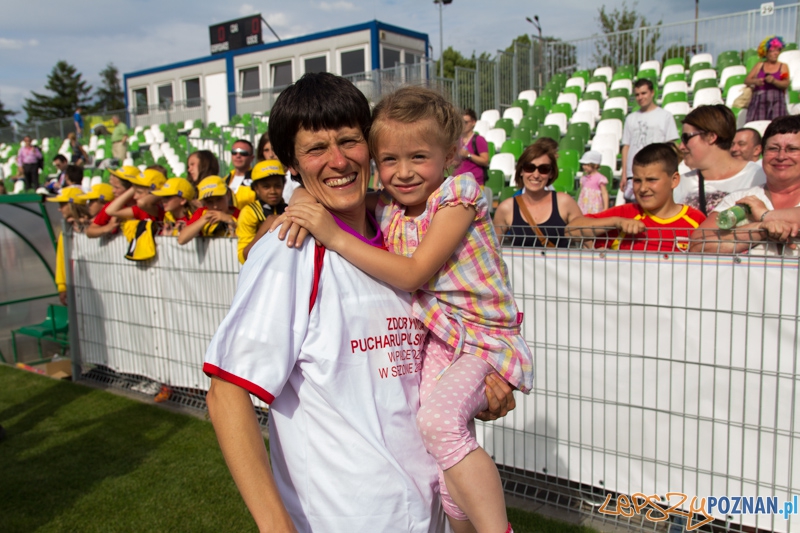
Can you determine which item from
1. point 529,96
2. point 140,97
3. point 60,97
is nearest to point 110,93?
point 60,97

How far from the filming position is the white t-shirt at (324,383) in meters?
1.38

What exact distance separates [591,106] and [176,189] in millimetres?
9740

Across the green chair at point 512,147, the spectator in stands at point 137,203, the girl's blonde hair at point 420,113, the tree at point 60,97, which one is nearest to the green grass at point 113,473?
the spectator in stands at point 137,203

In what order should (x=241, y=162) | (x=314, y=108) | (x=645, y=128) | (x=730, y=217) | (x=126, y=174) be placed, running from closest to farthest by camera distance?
(x=314, y=108)
(x=730, y=217)
(x=126, y=174)
(x=241, y=162)
(x=645, y=128)

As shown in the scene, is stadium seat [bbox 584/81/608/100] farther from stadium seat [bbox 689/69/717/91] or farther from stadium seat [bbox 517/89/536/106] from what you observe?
stadium seat [bbox 689/69/717/91]

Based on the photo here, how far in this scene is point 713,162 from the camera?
4410mm

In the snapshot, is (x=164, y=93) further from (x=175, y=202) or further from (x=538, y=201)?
(x=538, y=201)

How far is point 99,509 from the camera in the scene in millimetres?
3822

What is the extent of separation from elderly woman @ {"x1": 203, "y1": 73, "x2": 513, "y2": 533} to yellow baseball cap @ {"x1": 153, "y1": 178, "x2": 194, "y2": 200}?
4171 millimetres

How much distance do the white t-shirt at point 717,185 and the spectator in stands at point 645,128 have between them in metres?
2.38

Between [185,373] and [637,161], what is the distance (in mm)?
4386

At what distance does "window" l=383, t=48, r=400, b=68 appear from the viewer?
944 inches

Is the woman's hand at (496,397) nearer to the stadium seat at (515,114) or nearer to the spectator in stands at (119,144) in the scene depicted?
the stadium seat at (515,114)

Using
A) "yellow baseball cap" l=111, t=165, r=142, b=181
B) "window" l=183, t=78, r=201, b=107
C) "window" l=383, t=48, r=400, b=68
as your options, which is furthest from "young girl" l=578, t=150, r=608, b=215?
"window" l=183, t=78, r=201, b=107
